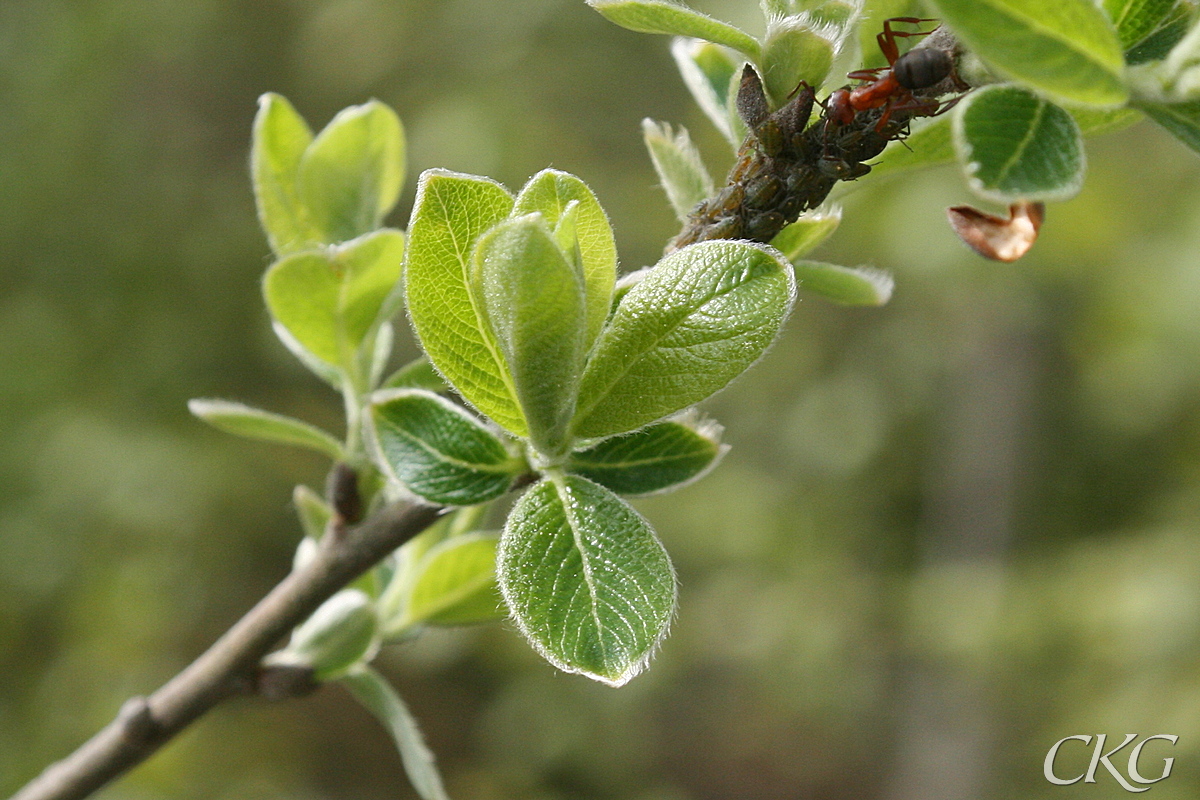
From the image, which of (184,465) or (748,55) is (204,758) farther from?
(748,55)

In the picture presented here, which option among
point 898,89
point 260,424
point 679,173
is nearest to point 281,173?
point 260,424

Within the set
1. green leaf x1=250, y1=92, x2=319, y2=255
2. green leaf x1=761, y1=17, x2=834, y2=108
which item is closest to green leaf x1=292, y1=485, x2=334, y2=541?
green leaf x1=250, y1=92, x2=319, y2=255

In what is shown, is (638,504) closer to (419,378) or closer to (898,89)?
(419,378)

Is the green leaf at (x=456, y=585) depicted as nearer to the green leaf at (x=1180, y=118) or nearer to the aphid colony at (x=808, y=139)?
the aphid colony at (x=808, y=139)

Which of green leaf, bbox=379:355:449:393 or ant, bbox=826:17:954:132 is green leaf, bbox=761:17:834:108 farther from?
green leaf, bbox=379:355:449:393

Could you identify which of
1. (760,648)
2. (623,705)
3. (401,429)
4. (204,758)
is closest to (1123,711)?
(760,648)
